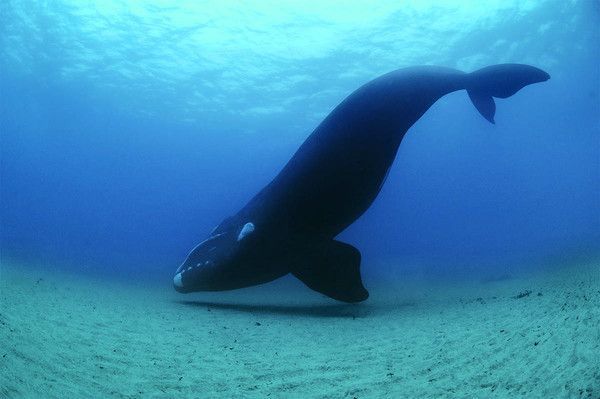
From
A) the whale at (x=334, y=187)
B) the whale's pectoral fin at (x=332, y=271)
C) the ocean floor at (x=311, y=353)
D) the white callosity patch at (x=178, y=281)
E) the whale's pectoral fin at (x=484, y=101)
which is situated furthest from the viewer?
the white callosity patch at (x=178, y=281)

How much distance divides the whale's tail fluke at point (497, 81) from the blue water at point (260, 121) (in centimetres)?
892

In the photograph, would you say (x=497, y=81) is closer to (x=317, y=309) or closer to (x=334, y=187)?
(x=334, y=187)

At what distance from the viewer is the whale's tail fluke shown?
595 centimetres

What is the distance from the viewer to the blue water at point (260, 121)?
683 inches

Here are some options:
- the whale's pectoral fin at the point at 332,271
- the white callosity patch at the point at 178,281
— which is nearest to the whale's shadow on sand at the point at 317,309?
the whale's pectoral fin at the point at 332,271

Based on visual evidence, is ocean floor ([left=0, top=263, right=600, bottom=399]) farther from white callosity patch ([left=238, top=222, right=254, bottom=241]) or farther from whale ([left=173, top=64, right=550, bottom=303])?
white callosity patch ([left=238, top=222, right=254, bottom=241])

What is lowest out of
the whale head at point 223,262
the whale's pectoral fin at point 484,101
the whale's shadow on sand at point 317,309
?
the whale's shadow on sand at point 317,309

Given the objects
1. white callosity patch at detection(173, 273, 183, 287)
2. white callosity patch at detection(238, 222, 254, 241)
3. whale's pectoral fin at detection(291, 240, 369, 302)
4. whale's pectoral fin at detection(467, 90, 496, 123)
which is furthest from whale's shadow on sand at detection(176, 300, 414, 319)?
whale's pectoral fin at detection(467, 90, 496, 123)

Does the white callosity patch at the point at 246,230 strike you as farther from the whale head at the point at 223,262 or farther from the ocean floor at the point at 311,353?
the ocean floor at the point at 311,353

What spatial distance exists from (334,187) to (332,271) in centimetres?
156

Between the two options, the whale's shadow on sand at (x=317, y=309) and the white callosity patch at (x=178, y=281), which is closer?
the whale's shadow on sand at (x=317, y=309)

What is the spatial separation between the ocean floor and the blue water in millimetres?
11102

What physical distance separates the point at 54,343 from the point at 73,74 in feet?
78.4

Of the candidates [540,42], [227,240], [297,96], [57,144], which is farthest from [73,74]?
[540,42]
